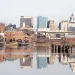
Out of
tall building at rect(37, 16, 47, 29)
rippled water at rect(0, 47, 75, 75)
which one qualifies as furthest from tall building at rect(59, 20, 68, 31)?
rippled water at rect(0, 47, 75, 75)

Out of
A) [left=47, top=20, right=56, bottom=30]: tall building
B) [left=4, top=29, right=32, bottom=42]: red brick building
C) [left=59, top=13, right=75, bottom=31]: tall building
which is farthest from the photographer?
[left=59, top=13, right=75, bottom=31]: tall building

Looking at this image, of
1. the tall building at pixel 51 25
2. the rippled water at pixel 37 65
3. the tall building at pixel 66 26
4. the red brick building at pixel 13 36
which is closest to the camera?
the rippled water at pixel 37 65

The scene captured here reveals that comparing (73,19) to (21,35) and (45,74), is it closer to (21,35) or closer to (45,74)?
(21,35)

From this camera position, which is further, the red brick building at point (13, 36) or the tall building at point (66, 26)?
the tall building at point (66, 26)

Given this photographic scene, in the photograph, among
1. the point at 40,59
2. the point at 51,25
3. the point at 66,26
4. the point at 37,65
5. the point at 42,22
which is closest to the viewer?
the point at 37,65

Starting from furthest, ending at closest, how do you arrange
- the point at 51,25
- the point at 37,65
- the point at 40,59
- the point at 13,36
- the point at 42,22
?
the point at 42,22
the point at 51,25
the point at 13,36
the point at 40,59
the point at 37,65

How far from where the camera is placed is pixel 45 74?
613 inches

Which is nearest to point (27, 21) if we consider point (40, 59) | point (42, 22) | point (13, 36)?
point (42, 22)

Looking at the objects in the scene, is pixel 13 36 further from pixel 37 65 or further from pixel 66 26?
pixel 37 65

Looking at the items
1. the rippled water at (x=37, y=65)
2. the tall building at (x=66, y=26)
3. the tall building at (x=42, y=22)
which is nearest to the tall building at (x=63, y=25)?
the tall building at (x=66, y=26)

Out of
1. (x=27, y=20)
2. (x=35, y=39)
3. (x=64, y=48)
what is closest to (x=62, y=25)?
(x=27, y=20)

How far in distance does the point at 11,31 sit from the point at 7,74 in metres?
57.5

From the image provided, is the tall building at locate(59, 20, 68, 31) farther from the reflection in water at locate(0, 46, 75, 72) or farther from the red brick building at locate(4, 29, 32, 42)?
the reflection in water at locate(0, 46, 75, 72)

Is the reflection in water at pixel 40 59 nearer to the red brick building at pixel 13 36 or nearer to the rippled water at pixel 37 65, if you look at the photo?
the rippled water at pixel 37 65
